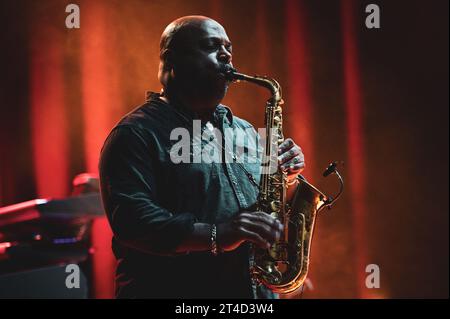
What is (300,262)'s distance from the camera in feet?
8.16

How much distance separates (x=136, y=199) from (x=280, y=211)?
731 mm

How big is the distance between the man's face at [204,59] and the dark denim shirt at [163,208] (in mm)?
196

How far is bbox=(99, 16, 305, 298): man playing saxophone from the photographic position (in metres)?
2.07

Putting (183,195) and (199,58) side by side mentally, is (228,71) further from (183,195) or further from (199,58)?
(183,195)

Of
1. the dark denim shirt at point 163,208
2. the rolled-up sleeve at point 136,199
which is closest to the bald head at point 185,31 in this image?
the dark denim shirt at point 163,208

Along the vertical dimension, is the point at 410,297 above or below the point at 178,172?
below

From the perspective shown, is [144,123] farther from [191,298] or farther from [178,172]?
[191,298]

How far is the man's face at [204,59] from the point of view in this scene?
93.8 inches
